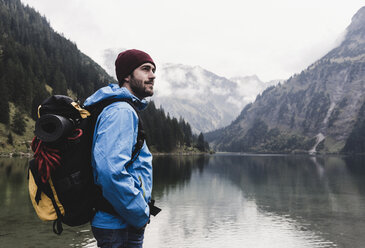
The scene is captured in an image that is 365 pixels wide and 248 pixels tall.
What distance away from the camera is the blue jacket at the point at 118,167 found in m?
3.86

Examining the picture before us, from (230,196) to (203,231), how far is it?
16.7 meters

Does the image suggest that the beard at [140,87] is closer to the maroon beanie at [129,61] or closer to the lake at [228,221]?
the maroon beanie at [129,61]

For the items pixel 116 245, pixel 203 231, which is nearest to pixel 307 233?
pixel 203 231

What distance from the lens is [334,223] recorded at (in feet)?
74.7

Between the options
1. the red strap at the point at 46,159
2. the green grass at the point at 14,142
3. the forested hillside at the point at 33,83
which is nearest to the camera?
the red strap at the point at 46,159

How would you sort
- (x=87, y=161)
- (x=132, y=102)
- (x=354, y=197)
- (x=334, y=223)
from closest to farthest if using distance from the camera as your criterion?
(x=87, y=161), (x=132, y=102), (x=334, y=223), (x=354, y=197)

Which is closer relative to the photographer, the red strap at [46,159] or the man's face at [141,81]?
the red strap at [46,159]

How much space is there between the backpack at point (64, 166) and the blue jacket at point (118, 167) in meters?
0.14

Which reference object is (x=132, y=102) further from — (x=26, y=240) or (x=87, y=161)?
(x=26, y=240)

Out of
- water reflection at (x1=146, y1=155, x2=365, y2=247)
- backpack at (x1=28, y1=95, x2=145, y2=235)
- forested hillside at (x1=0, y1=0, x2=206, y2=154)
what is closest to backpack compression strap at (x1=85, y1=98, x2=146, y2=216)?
backpack at (x1=28, y1=95, x2=145, y2=235)

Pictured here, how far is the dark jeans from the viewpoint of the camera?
13.6 ft

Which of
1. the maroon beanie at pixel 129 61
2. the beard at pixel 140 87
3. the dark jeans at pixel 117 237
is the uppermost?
the maroon beanie at pixel 129 61

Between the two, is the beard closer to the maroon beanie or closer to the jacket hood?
the maroon beanie

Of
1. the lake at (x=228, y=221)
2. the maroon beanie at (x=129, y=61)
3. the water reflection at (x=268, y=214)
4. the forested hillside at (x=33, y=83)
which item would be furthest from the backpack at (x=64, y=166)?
the forested hillside at (x=33, y=83)
